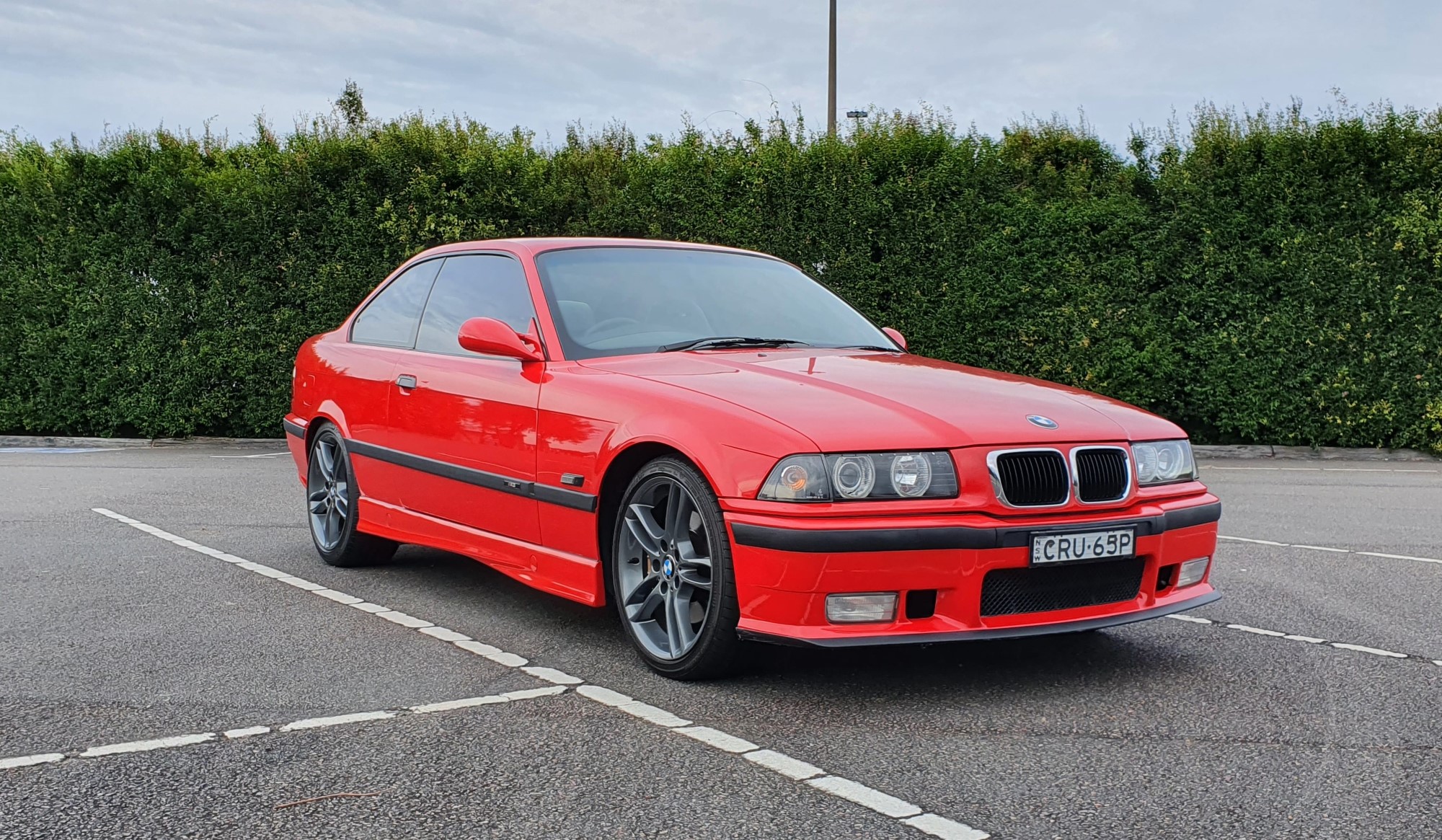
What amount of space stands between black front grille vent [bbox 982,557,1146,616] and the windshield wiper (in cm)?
164

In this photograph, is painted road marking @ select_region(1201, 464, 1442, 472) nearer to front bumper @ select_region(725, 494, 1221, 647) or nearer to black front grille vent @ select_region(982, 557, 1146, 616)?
black front grille vent @ select_region(982, 557, 1146, 616)

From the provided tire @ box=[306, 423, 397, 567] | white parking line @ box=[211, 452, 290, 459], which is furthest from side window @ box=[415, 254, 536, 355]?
white parking line @ box=[211, 452, 290, 459]

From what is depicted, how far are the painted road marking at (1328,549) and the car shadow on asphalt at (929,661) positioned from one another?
276 centimetres

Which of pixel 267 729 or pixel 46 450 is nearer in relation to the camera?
pixel 267 729

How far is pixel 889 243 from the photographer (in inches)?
542

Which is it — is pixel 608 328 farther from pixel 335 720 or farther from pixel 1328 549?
pixel 1328 549

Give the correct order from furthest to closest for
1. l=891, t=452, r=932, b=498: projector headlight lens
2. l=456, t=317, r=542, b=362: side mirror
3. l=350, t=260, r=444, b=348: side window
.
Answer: l=350, t=260, r=444, b=348: side window → l=456, t=317, r=542, b=362: side mirror → l=891, t=452, r=932, b=498: projector headlight lens

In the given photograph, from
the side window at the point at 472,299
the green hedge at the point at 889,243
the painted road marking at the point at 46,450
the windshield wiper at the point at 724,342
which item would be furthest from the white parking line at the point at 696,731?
the painted road marking at the point at 46,450

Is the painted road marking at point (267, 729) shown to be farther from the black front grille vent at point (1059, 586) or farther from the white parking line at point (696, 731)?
the black front grille vent at point (1059, 586)

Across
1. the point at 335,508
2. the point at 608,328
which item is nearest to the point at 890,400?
the point at 608,328

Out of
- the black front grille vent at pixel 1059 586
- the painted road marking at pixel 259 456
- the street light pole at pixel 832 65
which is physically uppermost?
the street light pole at pixel 832 65

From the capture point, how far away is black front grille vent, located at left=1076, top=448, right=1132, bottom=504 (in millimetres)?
4234

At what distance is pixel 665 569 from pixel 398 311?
2.69 m

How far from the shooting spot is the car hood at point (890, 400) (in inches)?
160
